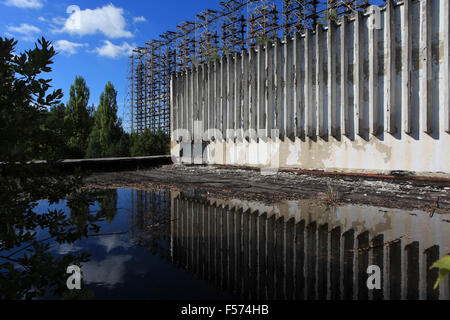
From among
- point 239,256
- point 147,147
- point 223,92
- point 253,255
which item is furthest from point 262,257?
point 147,147

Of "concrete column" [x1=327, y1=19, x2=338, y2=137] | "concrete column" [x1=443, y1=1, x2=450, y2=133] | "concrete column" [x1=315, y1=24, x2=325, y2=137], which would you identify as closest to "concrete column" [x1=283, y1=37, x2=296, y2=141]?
"concrete column" [x1=315, y1=24, x2=325, y2=137]

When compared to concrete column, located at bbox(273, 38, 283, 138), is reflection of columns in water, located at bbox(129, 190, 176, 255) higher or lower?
lower

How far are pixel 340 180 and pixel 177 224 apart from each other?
4729 mm

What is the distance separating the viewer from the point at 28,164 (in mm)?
1538

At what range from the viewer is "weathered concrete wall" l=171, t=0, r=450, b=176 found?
618 centimetres

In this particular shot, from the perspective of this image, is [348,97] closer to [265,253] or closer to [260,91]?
[260,91]

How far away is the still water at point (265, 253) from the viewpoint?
1.92 meters

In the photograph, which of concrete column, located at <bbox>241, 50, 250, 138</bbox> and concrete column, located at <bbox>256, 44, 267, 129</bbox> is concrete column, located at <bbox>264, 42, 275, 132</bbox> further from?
concrete column, located at <bbox>241, 50, 250, 138</bbox>

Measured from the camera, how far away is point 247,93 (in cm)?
1038

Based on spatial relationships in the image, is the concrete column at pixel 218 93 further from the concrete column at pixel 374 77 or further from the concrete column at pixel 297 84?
the concrete column at pixel 374 77

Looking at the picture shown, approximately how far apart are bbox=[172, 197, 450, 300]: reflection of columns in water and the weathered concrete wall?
14.9 ft

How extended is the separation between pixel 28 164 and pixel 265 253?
1.93 meters

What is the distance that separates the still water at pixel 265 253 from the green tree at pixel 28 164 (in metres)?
0.29
